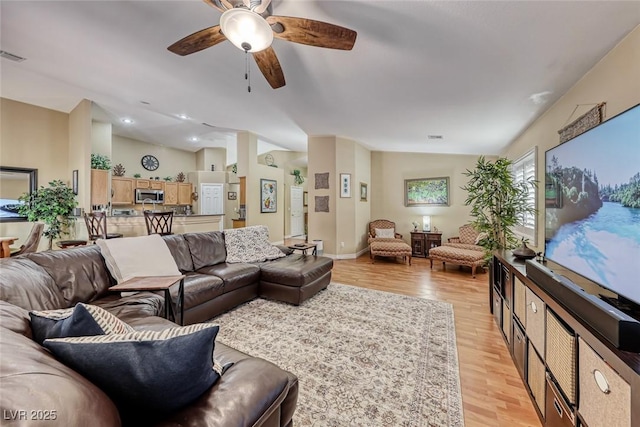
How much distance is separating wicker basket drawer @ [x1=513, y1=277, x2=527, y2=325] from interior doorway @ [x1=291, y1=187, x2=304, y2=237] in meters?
7.48

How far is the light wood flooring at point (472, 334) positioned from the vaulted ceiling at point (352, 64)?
245 cm

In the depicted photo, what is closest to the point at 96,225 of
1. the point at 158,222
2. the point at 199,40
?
the point at 158,222

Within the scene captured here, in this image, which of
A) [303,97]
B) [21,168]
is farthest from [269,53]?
[21,168]

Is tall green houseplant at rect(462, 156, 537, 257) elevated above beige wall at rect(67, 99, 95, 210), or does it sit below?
below

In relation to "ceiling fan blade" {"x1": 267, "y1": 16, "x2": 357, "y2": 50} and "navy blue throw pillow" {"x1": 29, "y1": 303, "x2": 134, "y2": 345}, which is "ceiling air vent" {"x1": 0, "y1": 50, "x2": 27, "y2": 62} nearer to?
"ceiling fan blade" {"x1": 267, "y1": 16, "x2": 357, "y2": 50}

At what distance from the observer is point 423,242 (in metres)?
6.01

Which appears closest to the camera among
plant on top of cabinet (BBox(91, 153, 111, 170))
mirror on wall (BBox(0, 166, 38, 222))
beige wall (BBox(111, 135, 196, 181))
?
mirror on wall (BBox(0, 166, 38, 222))

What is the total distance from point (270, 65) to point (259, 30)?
1.93ft

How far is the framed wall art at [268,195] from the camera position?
6789 mm

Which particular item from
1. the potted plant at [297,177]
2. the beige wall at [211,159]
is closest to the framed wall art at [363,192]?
→ the potted plant at [297,177]

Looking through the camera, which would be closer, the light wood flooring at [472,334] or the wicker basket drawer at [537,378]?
the wicker basket drawer at [537,378]

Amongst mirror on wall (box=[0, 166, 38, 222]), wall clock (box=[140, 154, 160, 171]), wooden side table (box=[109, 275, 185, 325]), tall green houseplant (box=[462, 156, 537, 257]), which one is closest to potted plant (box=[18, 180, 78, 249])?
mirror on wall (box=[0, 166, 38, 222])

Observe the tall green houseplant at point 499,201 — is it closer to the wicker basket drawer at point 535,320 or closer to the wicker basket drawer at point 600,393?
the wicker basket drawer at point 535,320

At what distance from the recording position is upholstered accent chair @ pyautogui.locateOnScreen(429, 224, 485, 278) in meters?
4.41
